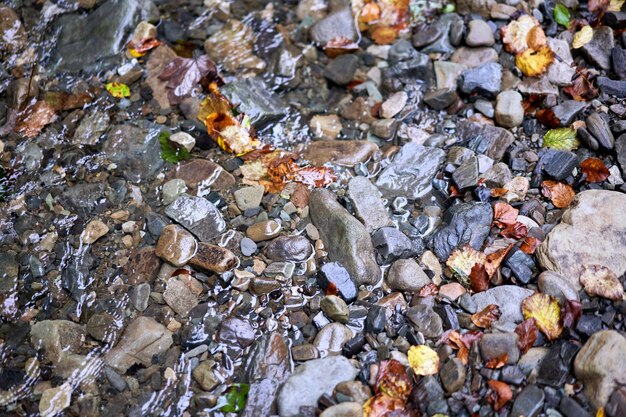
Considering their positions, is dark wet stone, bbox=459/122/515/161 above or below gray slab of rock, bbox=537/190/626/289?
above

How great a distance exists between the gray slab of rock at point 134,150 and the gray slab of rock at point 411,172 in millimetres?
1618

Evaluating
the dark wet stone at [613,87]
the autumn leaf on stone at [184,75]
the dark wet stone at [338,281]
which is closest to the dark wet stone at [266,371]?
the dark wet stone at [338,281]

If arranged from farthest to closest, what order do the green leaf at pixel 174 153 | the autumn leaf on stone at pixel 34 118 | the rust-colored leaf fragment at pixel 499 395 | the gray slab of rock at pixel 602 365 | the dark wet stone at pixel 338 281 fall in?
1. the autumn leaf on stone at pixel 34 118
2. the green leaf at pixel 174 153
3. the dark wet stone at pixel 338 281
4. the rust-colored leaf fragment at pixel 499 395
5. the gray slab of rock at pixel 602 365

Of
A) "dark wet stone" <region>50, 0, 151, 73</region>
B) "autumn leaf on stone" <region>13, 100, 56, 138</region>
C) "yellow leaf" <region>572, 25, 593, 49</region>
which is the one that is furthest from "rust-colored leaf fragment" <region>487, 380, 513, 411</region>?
"dark wet stone" <region>50, 0, 151, 73</region>

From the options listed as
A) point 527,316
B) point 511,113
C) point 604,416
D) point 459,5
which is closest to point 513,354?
point 527,316

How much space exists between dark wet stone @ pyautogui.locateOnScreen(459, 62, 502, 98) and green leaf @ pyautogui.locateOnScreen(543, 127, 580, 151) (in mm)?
546

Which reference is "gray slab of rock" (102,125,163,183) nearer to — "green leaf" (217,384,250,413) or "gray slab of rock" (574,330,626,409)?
"green leaf" (217,384,250,413)

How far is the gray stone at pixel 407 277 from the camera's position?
344cm

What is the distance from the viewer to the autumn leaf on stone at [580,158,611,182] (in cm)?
369

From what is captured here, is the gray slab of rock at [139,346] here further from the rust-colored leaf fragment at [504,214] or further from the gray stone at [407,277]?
the rust-colored leaf fragment at [504,214]

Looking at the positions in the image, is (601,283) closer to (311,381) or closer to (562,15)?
(311,381)

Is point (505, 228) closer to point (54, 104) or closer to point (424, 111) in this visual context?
point (424, 111)

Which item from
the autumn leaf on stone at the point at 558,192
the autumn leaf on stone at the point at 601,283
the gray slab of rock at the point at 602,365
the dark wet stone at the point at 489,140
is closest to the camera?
the gray slab of rock at the point at 602,365

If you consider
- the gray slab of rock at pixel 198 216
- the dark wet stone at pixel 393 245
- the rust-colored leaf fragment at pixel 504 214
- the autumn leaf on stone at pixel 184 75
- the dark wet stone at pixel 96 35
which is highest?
the dark wet stone at pixel 96 35
